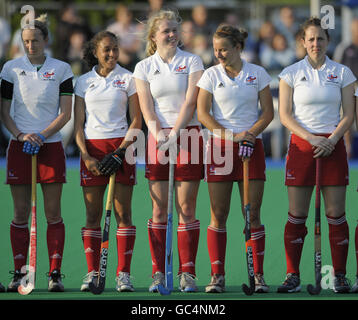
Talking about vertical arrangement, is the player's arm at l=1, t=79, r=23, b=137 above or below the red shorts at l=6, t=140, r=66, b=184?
above

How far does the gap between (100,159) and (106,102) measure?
1.23 ft

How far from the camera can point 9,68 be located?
588 centimetres

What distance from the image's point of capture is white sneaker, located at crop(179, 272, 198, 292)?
18.7ft

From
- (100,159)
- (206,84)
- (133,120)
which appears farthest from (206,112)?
(100,159)

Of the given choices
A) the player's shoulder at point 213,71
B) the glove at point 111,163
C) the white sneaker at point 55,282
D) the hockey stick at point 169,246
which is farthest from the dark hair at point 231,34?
the white sneaker at point 55,282

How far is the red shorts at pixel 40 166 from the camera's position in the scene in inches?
229

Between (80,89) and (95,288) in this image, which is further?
(80,89)

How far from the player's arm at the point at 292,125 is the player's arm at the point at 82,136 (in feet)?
4.14

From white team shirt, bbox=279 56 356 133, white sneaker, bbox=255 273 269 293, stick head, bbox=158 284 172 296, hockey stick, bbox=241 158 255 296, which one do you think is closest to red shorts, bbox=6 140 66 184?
stick head, bbox=158 284 172 296

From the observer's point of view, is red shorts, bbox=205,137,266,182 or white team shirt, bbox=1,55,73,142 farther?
white team shirt, bbox=1,55,73,142

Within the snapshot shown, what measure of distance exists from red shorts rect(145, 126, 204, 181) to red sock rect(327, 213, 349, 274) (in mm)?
927

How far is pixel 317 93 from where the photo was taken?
18.5 ft

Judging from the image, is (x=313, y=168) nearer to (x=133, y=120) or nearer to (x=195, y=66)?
(x=195, y=66)

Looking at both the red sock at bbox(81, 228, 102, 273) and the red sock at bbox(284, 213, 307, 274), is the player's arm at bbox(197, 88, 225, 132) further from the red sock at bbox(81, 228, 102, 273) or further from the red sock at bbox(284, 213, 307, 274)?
the red sock at bbox(81, 228, 102, 273)
